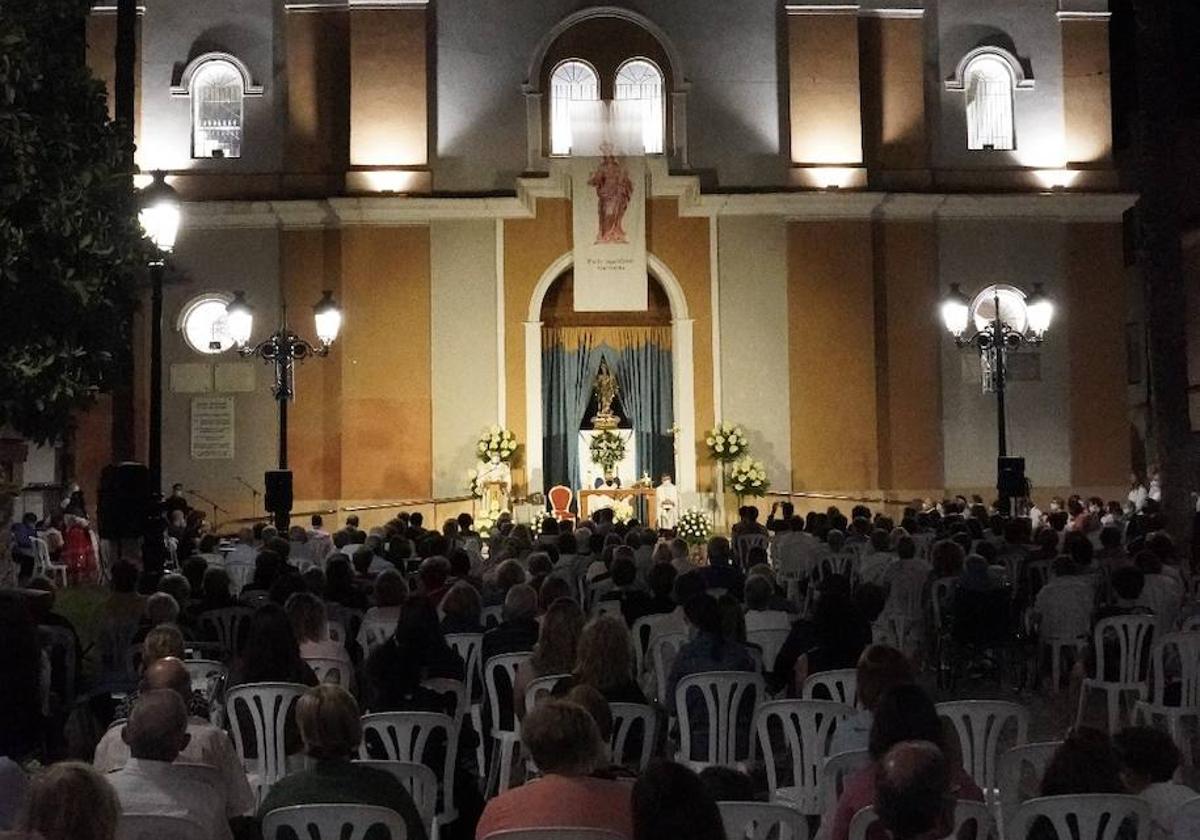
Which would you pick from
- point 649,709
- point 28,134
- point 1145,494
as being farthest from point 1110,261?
point 649,709

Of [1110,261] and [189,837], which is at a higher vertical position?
[1110,261]

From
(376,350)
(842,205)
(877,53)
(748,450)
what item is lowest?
(748,450)

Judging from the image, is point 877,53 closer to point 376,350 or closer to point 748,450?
point 748,450

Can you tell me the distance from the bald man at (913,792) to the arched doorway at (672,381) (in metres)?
22.6

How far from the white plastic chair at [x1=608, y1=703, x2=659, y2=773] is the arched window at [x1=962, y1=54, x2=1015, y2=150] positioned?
22964 millimetres

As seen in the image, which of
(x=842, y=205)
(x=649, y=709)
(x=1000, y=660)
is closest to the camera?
(x=649, y=709)

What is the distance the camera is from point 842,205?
89.4 ft

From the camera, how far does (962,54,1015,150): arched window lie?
93.8 feet

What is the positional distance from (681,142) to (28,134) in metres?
15.3

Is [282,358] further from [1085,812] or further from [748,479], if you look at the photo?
[1085,812]

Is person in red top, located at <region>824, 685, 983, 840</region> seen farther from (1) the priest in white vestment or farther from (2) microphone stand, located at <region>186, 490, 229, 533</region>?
(2) microphone stand, located at <region>186, 490, 229, 533</region>

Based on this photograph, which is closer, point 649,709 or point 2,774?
point 2,774

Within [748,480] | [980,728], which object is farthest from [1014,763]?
[748,480]

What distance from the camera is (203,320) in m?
27.3
